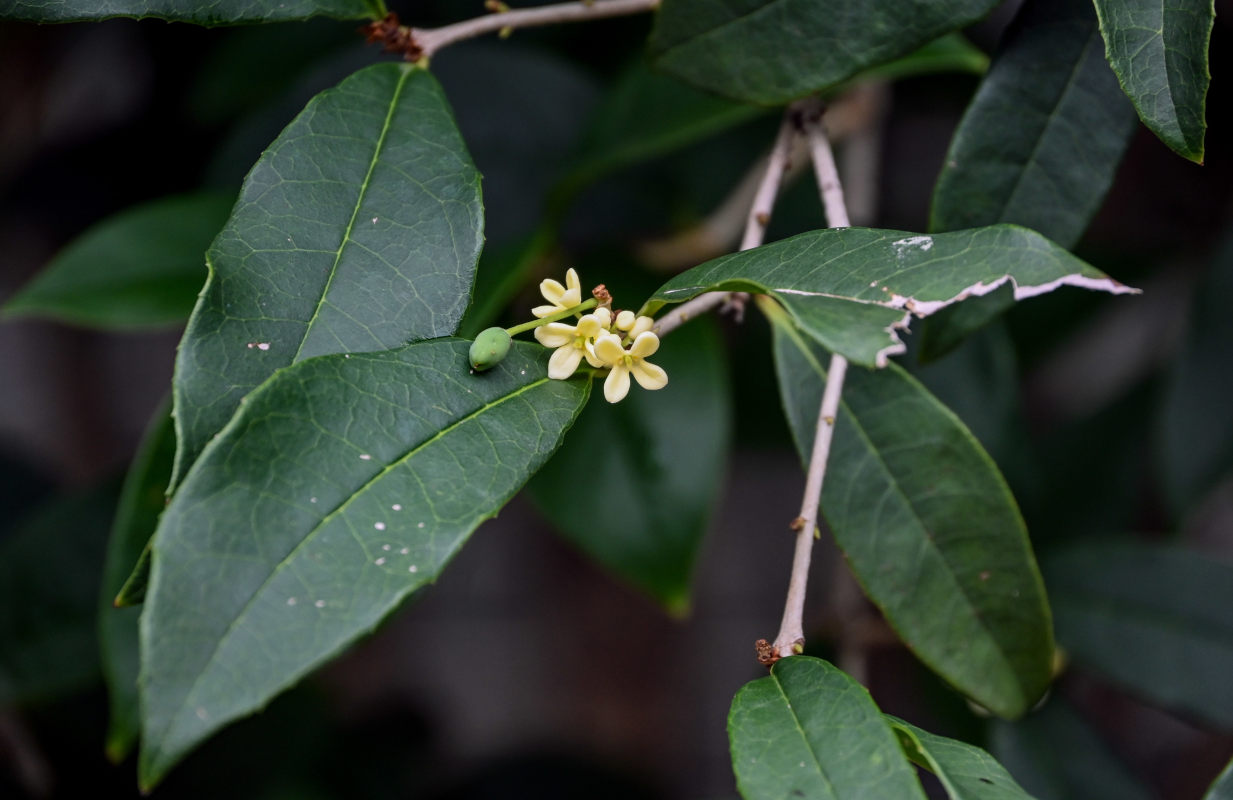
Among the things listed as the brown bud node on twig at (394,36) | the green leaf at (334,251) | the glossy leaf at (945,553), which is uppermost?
the brown bud node on twig at (394,36)

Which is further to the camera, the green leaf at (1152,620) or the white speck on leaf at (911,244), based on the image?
the green leaf at (1152,620)

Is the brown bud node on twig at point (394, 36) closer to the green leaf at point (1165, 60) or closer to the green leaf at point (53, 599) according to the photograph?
the green leaf at point (1165, 60)

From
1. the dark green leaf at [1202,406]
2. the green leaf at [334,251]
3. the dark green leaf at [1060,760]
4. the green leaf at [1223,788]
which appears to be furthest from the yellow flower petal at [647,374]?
the dark green leaf at [1202,406]

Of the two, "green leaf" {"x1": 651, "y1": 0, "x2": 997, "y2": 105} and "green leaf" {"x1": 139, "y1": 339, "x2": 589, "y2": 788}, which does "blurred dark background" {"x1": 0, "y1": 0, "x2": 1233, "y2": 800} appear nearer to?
"green leaf" {"x1": 651, "y1": 0, "x2": 997, "y2": 105}

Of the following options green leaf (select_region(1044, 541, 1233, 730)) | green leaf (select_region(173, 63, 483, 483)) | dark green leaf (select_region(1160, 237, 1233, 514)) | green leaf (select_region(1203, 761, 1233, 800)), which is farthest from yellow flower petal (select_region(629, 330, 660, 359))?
dark green leaf (select_region(1160, 237, 1233, 514))

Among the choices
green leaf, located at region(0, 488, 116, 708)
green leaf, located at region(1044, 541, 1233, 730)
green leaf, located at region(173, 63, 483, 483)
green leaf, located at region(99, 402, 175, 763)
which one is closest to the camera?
green leaf, located at region(173, 63, 483, 483)

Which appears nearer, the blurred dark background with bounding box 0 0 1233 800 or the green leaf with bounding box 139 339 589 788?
the green leaf with bounding box 139 339 589 788

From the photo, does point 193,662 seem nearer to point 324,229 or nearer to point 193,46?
point 324,229

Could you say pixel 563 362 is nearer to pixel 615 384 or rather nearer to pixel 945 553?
pixel 615 384
